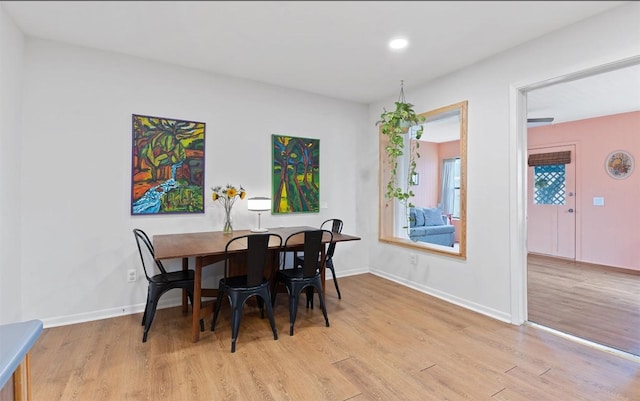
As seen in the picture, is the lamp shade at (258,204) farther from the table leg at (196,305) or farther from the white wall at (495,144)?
the white wall at (495,144)

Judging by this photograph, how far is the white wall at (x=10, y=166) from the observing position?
223cm

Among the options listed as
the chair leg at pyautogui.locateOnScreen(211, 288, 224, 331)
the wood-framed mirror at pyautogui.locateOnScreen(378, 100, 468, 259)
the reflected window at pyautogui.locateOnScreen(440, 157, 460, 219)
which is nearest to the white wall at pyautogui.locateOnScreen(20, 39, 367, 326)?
the chair leg at pyautogui.locateOnScreen(211, 288, 224, 331)

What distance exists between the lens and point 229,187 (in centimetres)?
339

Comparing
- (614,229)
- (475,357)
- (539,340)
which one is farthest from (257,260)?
(614,229)

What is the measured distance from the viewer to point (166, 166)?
3.13 metres

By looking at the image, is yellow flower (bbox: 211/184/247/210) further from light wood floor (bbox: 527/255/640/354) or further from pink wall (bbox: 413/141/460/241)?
pink wall (bbox: 413/141/460/241)

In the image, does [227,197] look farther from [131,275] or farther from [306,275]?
[306,275]

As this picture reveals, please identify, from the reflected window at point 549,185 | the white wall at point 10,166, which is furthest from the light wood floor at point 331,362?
the reflected window at point 549,185

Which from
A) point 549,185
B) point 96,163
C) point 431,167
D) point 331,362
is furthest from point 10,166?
point 431,167

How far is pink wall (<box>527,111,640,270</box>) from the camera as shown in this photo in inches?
184

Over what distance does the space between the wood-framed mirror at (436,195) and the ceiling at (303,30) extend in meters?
0.79

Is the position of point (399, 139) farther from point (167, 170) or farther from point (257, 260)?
point (167, 170)

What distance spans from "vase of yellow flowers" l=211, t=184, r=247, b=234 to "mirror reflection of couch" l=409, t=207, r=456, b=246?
2.83m

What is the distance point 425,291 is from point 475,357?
4.64 feet
